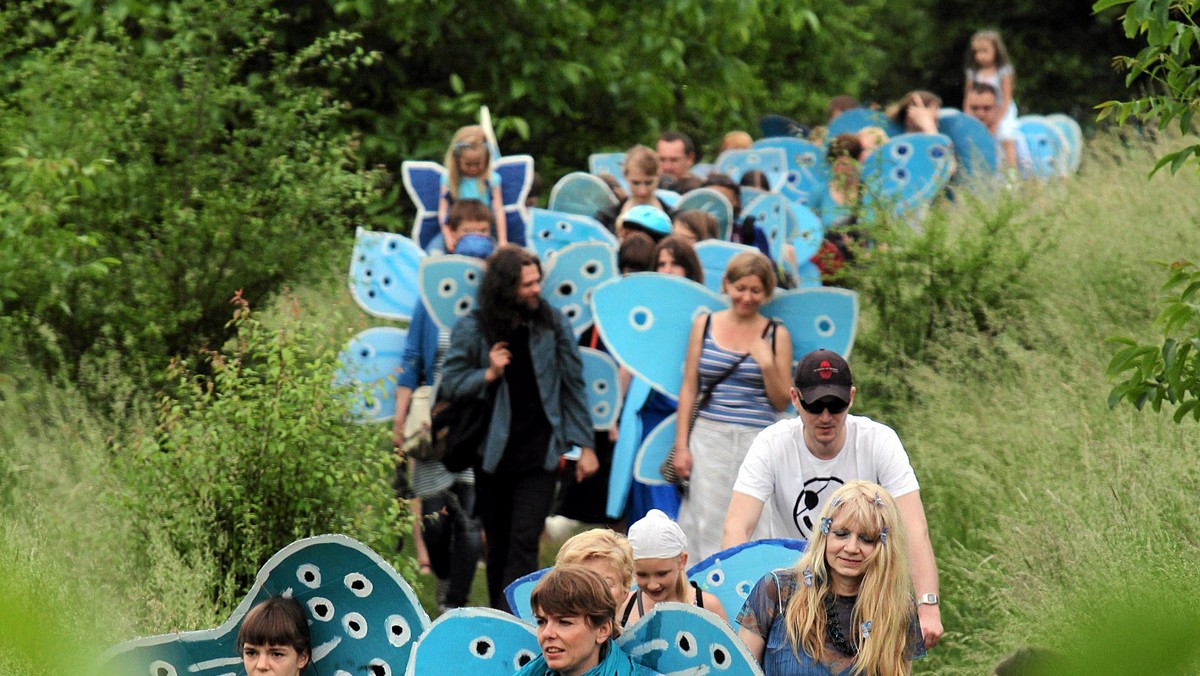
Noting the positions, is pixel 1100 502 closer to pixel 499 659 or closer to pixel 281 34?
Result: pixel 499 659

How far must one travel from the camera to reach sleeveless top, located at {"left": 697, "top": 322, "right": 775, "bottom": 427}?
22.5ft

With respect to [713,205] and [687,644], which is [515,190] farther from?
[687,644]

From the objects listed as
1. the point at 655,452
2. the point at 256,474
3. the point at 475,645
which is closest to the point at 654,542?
the point at 475,645

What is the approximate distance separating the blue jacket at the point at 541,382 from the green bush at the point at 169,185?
107cm

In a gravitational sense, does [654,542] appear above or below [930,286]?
below

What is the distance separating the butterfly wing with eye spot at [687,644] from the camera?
10.8 feet

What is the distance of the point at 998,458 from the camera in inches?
309

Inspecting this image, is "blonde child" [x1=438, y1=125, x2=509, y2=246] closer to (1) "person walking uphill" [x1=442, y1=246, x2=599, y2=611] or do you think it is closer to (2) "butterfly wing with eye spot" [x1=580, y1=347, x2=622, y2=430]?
(2) "butterfly wing with eye spot" [x1=580, y1=347, x2=622, y2=430]

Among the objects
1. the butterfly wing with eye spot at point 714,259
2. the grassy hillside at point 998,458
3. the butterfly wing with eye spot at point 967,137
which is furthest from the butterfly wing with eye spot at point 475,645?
the butterfly wing with eye spot at point 967,137

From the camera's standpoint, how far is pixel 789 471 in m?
5.07

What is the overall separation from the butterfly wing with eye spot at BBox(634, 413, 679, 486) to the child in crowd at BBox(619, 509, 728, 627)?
274 cm

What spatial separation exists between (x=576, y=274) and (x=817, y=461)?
11.5 feet

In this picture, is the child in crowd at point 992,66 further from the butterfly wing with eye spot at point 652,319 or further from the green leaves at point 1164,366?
the green leaves at point 1164,366

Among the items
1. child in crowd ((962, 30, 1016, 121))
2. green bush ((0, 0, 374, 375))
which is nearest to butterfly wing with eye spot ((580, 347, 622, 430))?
green bush ((0, 0, 374, 375))
